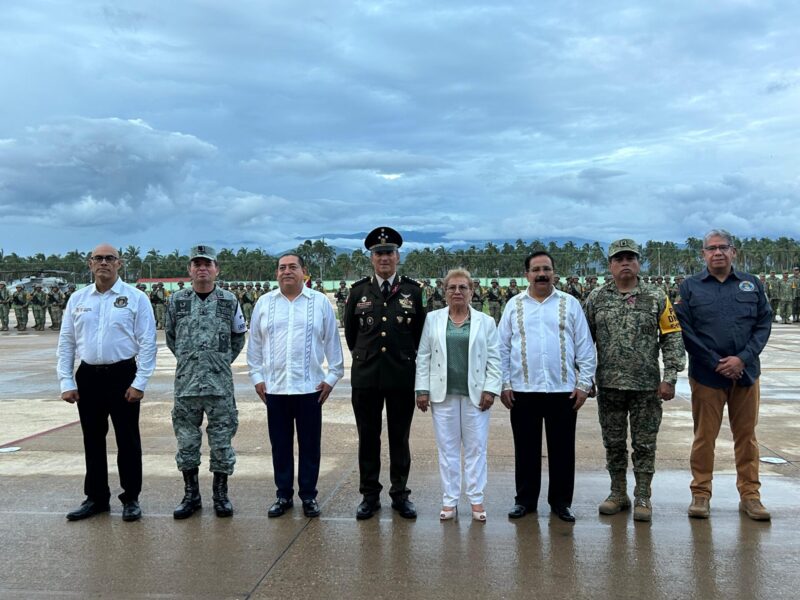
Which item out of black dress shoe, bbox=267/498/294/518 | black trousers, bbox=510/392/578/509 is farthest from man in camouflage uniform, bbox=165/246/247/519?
black trousers, bbox=510/392/578/509

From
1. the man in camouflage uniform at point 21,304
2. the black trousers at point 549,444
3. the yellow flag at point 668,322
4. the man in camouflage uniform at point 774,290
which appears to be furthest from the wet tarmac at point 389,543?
the man in camouflage uniform at point 21,304

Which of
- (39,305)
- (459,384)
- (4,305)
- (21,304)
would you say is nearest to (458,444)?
(459,384)

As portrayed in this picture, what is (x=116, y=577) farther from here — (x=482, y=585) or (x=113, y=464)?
(x=113, y=464)

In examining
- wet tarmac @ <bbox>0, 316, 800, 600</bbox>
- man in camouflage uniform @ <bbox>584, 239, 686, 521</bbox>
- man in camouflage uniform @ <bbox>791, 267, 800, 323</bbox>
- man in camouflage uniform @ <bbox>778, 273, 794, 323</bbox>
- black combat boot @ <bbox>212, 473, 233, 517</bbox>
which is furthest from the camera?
man in camouflage uniform @ <bbox>778, 273, 794, 323</bbox>

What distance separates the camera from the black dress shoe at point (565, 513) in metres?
4.38

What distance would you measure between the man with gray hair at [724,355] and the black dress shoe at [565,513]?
81 cm

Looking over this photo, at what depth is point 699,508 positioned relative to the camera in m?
4.41

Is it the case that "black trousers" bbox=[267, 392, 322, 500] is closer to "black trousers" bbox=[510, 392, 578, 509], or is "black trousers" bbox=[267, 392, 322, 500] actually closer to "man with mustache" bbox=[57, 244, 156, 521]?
"man with mustache" bbox=[57, 244, 156, 521]

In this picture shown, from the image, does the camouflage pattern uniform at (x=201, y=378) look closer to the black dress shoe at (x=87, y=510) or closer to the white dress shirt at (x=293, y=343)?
the white dress shirt at (x=293, y=343)

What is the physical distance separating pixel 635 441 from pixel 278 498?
252cm

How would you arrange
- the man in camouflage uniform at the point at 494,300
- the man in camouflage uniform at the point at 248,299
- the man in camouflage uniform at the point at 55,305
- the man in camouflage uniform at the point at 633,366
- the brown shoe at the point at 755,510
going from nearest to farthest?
the brown shoe at the point at 755,510 → the man in camouflage uniform at the point at 633,366 → the man in camouflage uniform at the point at 494,300 → the man in camouflage uniform at the point at 248,299 → the man in camouflage uniform at the point at 55,305

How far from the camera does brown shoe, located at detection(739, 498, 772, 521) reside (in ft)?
14.1

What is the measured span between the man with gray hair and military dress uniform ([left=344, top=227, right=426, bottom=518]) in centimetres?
195

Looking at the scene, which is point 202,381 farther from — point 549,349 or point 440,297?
point 440,297
